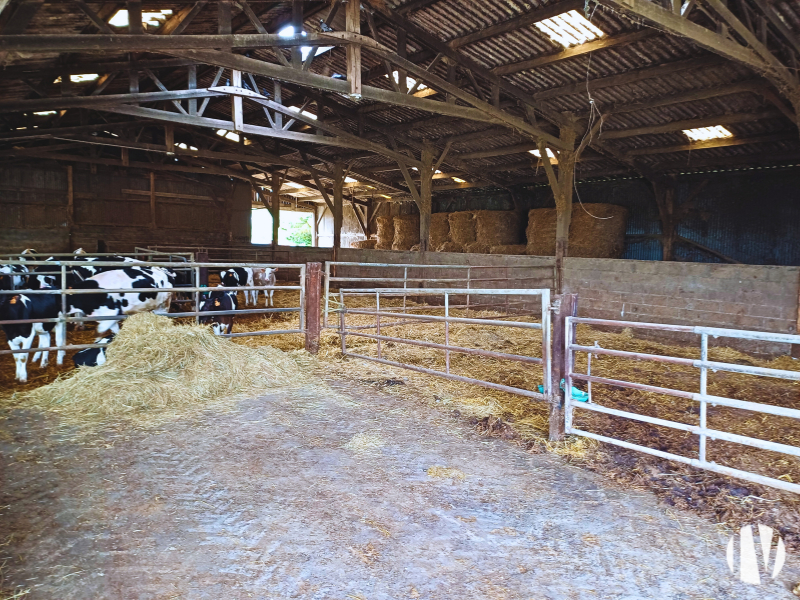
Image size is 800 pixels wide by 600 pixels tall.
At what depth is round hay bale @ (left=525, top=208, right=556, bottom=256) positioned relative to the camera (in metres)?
15.3

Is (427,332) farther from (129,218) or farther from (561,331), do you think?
(129,218)

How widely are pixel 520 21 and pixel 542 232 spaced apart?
27.2ft

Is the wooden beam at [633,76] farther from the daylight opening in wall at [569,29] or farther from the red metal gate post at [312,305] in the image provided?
the red metal gate post at [312,305]

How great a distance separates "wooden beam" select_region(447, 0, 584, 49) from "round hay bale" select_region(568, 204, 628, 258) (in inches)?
281

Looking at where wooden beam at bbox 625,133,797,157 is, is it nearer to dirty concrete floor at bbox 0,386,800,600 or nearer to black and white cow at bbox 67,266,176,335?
dirty concrete floor at bbox 0,386,800,600

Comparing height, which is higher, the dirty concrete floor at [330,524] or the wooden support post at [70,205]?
the wooden support post at [70,205]

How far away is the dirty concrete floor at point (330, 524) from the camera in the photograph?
7.40 feet

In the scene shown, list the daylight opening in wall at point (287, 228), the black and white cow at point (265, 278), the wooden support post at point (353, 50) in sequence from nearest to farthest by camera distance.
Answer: the wooden support post at point (353, 50) → the black and white cow at point (265, 278) → the daylight opening in wall at point (287, 228)

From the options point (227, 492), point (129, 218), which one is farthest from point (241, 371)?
point (129, 218)

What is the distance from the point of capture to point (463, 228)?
1833 cm

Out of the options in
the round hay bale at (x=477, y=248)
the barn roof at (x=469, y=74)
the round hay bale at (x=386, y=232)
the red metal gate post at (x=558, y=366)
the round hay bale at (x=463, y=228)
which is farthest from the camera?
the round hay bale at (x=386, y=232)

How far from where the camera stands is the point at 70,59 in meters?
9.59

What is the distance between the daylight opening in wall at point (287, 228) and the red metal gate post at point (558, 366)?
34350mm

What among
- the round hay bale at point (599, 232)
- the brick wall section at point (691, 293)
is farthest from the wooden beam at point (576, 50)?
the round hay bale at point (599, 232)
